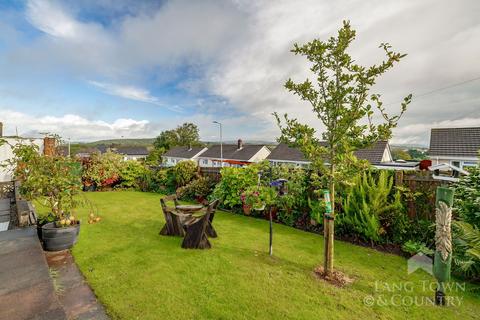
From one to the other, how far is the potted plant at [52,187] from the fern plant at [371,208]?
19.2ft

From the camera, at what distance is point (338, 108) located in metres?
3.09

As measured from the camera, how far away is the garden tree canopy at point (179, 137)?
58.4 m

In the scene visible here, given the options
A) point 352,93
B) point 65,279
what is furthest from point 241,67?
point 65,279

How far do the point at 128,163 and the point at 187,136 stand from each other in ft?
164

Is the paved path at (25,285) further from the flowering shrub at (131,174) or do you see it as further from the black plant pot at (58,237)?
the flowering shrub at (131,174)

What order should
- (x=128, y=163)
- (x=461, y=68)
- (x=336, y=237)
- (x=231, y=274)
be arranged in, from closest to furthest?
(x=231, y=274), (x=336, y=237), (x=461, y=68), (x=128, y=163)

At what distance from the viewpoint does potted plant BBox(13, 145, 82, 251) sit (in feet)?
11.9

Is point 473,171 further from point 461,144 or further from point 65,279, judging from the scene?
point 461,144

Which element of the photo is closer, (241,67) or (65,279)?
(65,279)

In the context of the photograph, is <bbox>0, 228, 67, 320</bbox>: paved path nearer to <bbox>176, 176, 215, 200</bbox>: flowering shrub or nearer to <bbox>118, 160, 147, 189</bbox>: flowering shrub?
<bbox>176, 176, 215, 200</bbox>: flowering shrub

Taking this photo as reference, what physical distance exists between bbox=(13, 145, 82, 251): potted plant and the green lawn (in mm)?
500

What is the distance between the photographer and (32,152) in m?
3.72

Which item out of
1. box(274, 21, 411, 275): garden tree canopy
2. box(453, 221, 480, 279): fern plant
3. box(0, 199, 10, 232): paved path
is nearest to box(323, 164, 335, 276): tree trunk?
box(274, 21, 411, 275): garden tree canopy

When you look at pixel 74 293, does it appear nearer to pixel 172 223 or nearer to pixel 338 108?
pixel 172 223
